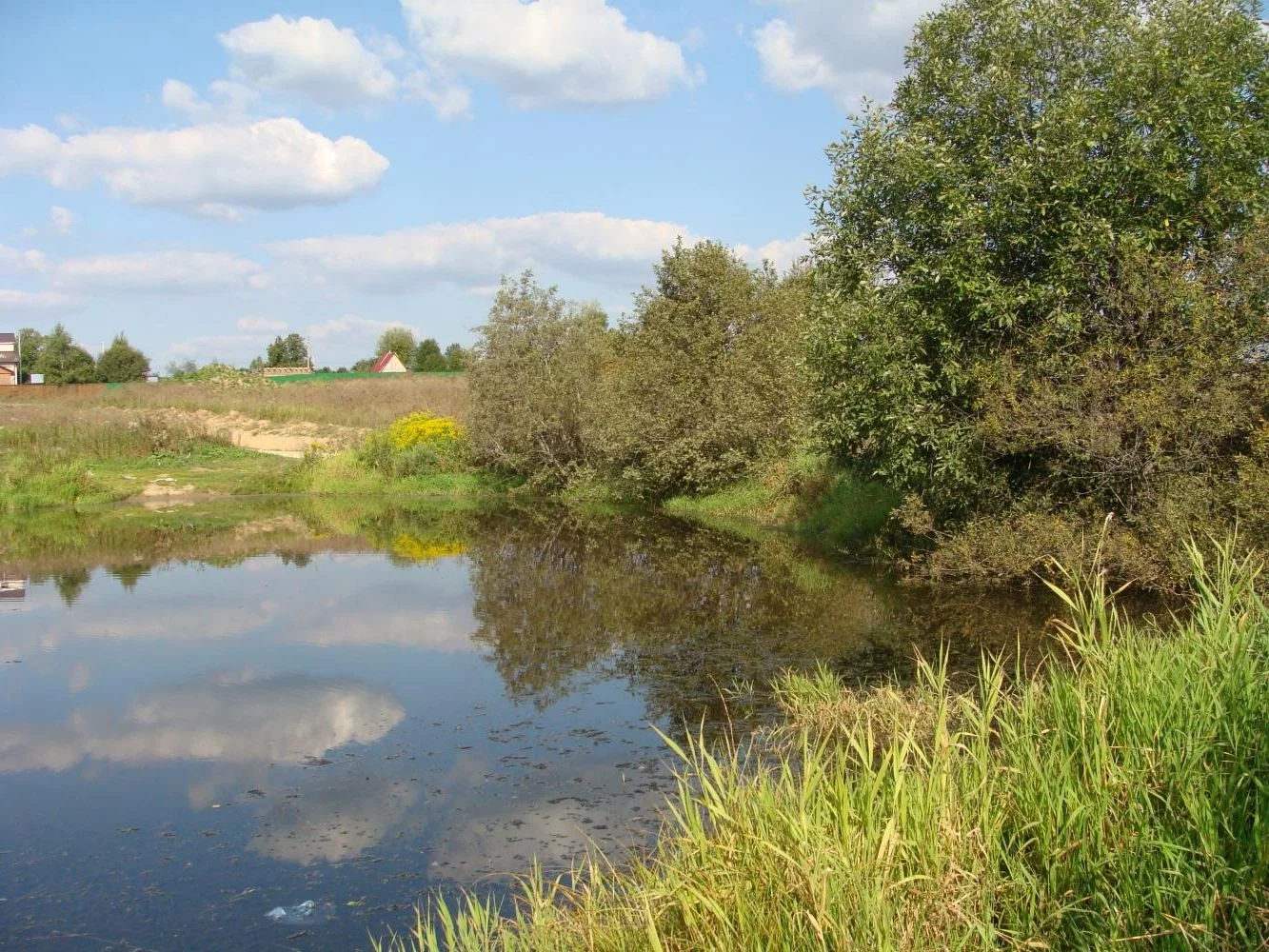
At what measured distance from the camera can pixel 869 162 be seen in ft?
49.4

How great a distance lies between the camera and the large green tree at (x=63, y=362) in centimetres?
6962

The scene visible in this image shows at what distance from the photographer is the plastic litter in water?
5781 millimetres

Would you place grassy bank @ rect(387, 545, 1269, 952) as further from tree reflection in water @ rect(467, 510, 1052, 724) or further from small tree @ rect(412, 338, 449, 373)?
small tree @ rect(412, 338, 449, 373)

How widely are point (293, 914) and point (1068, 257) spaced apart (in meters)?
11.5

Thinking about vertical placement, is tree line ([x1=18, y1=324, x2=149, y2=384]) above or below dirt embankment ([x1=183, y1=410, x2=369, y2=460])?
above

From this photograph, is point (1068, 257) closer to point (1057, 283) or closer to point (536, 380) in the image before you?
point (1057, 283)

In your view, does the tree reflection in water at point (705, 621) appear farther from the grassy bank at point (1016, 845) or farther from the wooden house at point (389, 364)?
the wooden house at point (389, 364)

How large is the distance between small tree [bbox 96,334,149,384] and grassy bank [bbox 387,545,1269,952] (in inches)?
2901

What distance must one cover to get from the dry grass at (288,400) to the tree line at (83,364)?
1900 cm

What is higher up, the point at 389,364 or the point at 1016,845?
the point at 389,364

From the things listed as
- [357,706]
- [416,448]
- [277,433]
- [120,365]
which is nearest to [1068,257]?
[357,706]

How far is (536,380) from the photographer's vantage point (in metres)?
31.1

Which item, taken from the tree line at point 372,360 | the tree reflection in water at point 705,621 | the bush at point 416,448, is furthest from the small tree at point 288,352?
the tree reflection in water at point 705,621

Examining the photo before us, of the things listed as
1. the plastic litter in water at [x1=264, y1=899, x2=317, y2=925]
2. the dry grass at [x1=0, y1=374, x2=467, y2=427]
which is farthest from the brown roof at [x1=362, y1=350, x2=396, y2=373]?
the plastic litter in water at [x1=264, y1=899, x2=317, y2=925]
